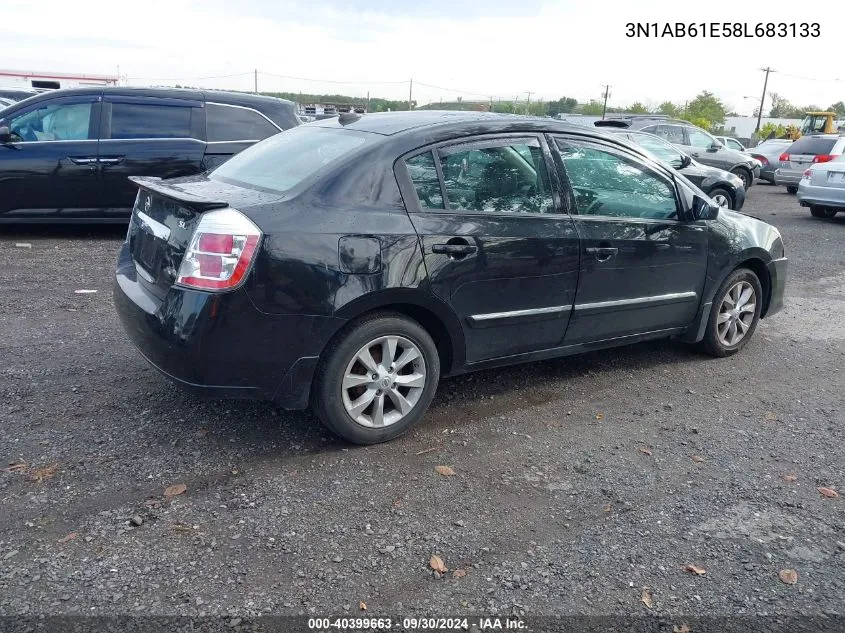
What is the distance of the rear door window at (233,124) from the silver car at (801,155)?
46.0ft

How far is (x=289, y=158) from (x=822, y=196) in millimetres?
12226

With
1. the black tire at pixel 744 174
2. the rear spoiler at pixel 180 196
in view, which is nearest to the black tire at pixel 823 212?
the black tire at pixel 744 174

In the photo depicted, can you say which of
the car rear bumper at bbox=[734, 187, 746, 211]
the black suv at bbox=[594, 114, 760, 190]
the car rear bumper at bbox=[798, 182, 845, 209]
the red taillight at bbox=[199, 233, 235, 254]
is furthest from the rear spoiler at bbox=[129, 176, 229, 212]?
the black suv at bbox=[594, 114, 760, 190]

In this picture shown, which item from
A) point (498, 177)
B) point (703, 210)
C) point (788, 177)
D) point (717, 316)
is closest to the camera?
point (498, 177)

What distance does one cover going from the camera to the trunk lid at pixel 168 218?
140 inches

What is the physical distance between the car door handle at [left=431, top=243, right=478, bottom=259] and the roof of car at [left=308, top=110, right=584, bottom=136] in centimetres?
Result: 70

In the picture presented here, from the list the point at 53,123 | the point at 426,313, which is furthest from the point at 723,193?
the point at 426,313

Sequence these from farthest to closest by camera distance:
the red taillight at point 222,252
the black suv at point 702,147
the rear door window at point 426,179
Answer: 1. the black suv at point 702,147
2. the rear door window at point 426,179
3. the red taillight at point 222,252

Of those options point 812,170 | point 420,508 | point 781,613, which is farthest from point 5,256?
point 812,170

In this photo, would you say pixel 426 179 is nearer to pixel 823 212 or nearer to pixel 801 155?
pixel 823 212

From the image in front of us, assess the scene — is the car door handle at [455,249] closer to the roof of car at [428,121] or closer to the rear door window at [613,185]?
the roof of car at [428,121]

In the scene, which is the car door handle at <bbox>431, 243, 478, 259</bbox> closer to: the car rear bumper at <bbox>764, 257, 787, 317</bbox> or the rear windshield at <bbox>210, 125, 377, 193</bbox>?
the rear windshield at <bbox>210, 125, 377, 193</bbox>

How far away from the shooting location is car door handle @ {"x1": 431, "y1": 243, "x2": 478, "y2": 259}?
3875 mm

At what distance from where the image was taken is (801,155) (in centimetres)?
1809
